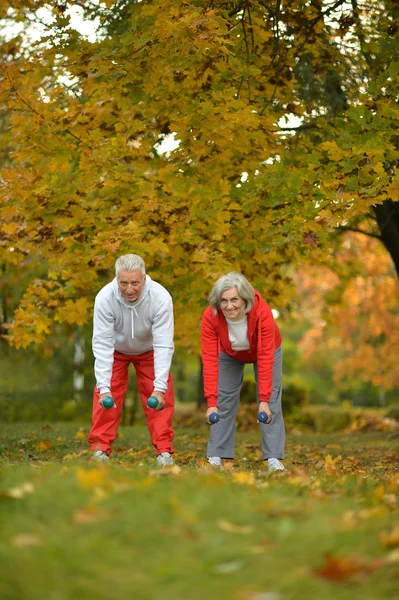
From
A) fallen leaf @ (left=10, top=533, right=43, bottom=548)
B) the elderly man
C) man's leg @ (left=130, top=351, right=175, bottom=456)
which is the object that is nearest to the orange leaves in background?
fallen leaf @ (left=10, top=533, right=43, bottom=548)

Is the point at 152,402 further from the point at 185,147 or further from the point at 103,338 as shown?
the point at 185,147

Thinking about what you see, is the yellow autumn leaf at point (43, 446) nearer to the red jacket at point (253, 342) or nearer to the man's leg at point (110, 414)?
the man's leg at point (110, 414)

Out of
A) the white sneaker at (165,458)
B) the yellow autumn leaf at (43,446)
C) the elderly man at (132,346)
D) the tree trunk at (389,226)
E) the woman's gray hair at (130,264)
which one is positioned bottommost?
the yellow autumn leaf at (43,446)

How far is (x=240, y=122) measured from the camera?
741cm

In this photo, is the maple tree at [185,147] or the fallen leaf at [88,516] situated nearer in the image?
the fallen leaf at [88,516]

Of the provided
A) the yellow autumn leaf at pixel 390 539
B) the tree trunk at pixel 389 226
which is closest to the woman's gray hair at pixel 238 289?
the yellow autumn leaf at pixel 390 539

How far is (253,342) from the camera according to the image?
20.8 feet

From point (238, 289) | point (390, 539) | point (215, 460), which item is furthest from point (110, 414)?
point (390, 539)

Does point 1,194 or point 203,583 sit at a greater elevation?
point 1,194

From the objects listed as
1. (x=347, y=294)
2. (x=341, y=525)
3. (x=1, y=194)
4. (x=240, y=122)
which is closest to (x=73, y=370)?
(x=347, y=294)

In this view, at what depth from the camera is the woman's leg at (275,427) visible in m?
6.48

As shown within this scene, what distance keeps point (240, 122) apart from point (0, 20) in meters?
5.30

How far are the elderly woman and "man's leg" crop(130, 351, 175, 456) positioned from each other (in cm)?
37

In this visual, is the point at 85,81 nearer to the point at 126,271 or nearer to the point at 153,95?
the point at 153,95
